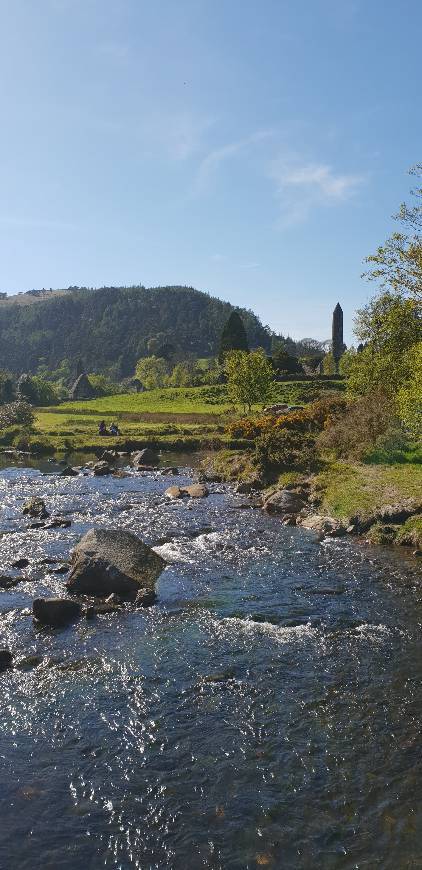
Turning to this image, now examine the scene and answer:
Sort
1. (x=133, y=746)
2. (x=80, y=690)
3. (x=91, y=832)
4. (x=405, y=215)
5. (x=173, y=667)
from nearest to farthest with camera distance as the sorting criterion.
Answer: (x=91, y=832), (x=133, y=746), (x=80, y=690), (x=173, y=667), (x=405, y=215)

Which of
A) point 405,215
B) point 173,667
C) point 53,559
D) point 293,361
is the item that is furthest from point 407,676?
point 293,361

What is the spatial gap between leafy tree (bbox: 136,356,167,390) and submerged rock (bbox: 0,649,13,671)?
130m

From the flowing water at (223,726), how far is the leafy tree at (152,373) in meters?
126

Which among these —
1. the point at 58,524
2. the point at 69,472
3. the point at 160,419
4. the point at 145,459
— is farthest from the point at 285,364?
the point at 58,524

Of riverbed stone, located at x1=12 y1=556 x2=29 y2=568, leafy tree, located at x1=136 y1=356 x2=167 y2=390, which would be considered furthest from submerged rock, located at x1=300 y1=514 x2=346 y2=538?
leafy tree, located at x1=136 y1=356 x2=167 y2=390

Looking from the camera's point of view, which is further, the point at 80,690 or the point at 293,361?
the point at 293,361

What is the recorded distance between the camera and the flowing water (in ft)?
26.4

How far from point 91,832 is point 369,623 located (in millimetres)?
8789

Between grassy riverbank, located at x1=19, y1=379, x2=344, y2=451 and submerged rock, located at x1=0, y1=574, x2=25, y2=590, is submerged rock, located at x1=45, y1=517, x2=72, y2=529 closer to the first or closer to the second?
submerged rock, located at x1=0, y1=574, x2=25, y2=590

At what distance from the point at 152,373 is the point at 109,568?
137 metres

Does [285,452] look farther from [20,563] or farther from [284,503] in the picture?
[20,563]

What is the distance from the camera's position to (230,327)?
120625 millimetres

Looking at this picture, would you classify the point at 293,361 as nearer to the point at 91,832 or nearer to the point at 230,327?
the point at 230,327

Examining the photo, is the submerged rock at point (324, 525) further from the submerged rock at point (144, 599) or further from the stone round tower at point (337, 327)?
the stone round tower at point (337, 327)
